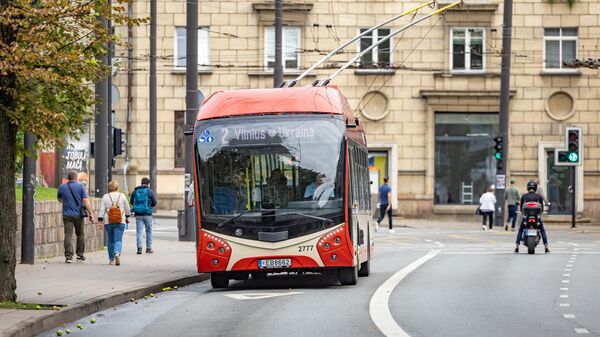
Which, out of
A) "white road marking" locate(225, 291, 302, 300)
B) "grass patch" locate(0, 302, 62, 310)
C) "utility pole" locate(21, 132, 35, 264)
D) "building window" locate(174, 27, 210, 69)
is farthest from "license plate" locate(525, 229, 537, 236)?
"building window" locate(174, 27, 210, 69)

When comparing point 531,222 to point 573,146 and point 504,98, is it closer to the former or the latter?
point 573,146

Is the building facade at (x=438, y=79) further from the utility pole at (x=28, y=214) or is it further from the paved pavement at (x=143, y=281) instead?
Answer: the utility pole at (x=28, y=214)

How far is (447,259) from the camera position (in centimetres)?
2955

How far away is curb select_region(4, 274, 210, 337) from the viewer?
1370 centimetres

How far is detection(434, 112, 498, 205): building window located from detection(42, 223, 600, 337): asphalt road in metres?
23.4

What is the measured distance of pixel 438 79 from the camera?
5166 centimetres

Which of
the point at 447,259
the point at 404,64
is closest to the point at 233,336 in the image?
the point at 447,259

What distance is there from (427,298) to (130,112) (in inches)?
1379

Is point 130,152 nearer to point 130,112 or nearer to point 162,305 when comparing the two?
point 130,112

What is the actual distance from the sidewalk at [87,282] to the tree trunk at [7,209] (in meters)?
0.57

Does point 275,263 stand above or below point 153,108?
below

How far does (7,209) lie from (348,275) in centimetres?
611

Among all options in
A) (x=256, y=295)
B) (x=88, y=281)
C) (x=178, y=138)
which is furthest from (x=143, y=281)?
Result: (x=178, y=138)

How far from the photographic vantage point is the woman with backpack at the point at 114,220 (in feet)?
84.7
